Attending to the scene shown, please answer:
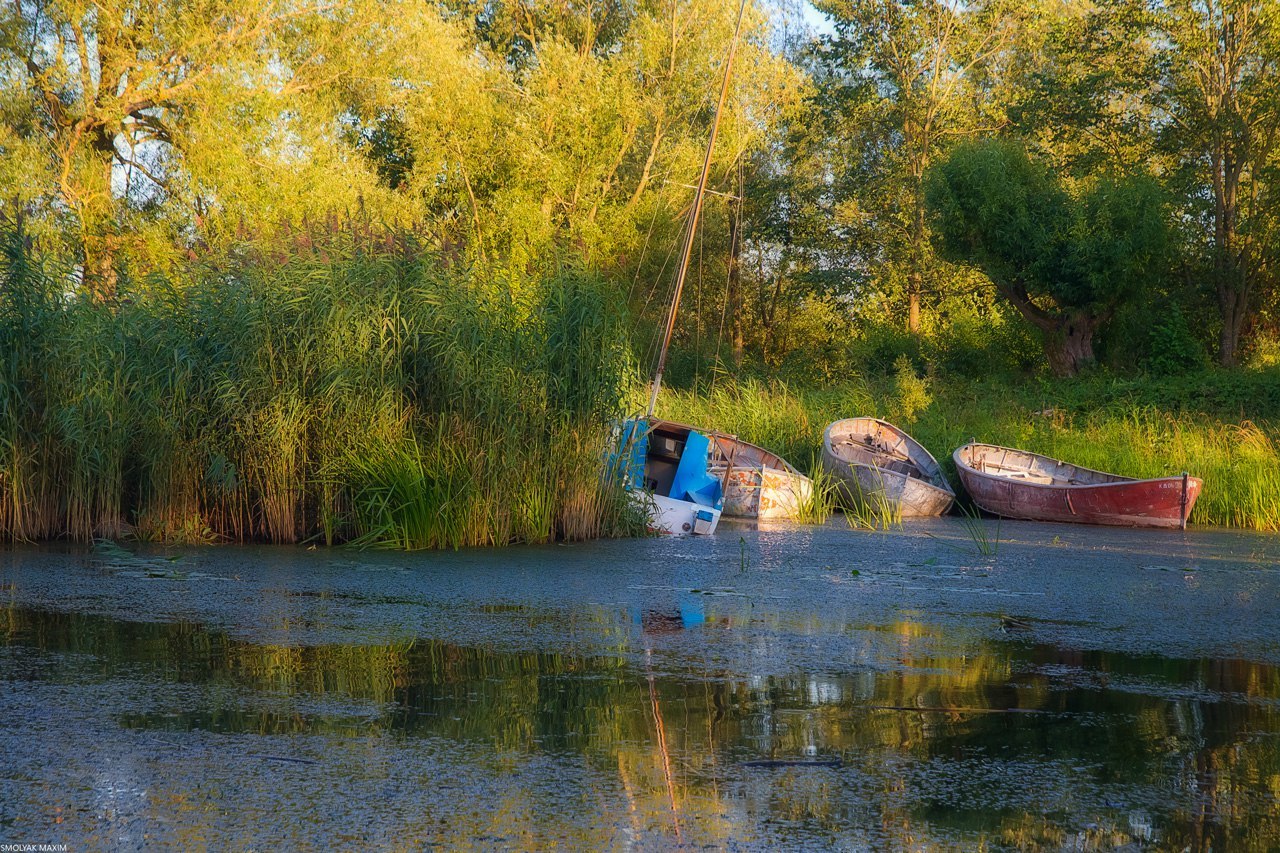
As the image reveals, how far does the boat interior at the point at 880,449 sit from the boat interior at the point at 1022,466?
54 centimetres

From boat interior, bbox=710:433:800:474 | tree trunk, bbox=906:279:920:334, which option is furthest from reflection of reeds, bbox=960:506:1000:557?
tree trunk, bbox=906:279:920:334

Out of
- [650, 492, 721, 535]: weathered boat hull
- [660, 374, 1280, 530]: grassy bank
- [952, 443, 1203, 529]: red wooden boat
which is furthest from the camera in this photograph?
[660, 374, 1280, 530]: grassy bank

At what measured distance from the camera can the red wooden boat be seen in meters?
13.4


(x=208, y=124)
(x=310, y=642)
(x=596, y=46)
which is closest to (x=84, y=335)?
(x=310, y=642)

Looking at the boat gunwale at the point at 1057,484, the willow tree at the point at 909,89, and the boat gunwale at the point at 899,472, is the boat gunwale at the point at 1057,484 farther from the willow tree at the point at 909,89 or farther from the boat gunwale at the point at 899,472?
the willow tree at the point at 909,89

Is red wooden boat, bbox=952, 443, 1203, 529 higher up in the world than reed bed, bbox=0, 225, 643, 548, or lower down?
lower down

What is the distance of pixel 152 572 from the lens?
25.9 feet

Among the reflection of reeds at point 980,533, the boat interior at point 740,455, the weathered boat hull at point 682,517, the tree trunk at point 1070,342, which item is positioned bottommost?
the reflection of reeds at point 980,533

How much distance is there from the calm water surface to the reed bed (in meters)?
1.38

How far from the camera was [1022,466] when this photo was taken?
53.8 feet

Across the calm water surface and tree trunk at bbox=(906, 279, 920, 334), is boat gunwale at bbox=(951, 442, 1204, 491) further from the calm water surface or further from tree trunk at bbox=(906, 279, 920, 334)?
tree trunk at bbox=(906, 279, 920, 334)

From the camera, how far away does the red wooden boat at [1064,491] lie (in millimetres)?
13375

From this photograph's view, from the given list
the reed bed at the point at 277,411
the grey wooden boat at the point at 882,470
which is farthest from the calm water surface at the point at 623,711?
the grey wooden boat at the point at 882,470

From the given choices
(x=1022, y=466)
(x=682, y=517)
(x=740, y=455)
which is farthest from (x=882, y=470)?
(x=682, y=517)
